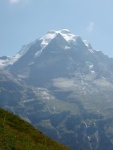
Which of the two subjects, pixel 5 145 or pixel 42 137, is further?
pixel 42 137

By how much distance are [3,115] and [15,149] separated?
18.1 m

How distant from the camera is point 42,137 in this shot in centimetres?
5159

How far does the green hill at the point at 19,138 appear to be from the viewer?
39.5m

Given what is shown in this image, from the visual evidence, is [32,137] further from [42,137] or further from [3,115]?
[3,115]

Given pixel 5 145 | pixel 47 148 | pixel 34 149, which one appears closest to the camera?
pixel 5 145

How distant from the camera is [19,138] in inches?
1726

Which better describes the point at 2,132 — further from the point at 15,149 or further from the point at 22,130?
the point at 22,130

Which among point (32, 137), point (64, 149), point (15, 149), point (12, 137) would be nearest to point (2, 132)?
point (12, 137)

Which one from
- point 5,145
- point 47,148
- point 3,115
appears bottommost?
point 5,145

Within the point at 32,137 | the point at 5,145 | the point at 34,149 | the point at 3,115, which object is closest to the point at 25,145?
the point at 34,149

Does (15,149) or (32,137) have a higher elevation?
(32,137)

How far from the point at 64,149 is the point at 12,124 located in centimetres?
985

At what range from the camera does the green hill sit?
3946 cm

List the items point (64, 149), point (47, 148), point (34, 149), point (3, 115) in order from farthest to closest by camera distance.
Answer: point (3, 115) < point (64, 149) < point (47, 148) < point (34, 149)
